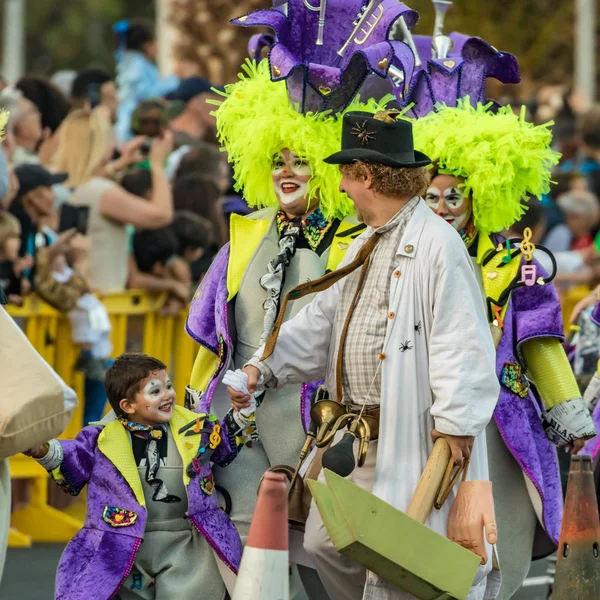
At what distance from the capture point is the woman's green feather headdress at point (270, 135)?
709cm

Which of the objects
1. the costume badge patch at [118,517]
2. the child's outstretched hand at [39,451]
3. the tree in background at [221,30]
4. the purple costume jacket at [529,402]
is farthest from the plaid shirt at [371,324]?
the tree in background at [221,30]

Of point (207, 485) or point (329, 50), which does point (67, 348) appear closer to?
point (329, 50)

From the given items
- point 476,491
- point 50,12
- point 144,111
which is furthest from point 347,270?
point 50,12

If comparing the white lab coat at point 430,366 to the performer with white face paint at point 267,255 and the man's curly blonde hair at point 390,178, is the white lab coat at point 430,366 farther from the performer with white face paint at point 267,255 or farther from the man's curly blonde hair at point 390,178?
the performer with white face paint at point 267,255

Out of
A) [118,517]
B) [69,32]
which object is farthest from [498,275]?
[69,32]

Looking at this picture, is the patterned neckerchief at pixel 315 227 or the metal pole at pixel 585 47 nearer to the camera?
the patterned neckerchief at pixel 315 227

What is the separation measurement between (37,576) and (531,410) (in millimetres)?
2903

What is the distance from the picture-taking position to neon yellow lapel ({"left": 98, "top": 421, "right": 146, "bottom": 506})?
6.46m

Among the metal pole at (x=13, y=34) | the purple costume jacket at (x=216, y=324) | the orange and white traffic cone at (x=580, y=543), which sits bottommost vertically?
the metal pole at (x=13, y=34)

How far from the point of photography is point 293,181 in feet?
23.5

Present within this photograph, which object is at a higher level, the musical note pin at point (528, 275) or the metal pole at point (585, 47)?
the musical note pin at point (528, 275)

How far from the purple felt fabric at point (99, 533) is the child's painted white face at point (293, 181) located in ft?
4.20

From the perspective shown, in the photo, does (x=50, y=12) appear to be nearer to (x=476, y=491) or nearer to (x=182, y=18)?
(x=182, y=18)

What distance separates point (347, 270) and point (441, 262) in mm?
391
